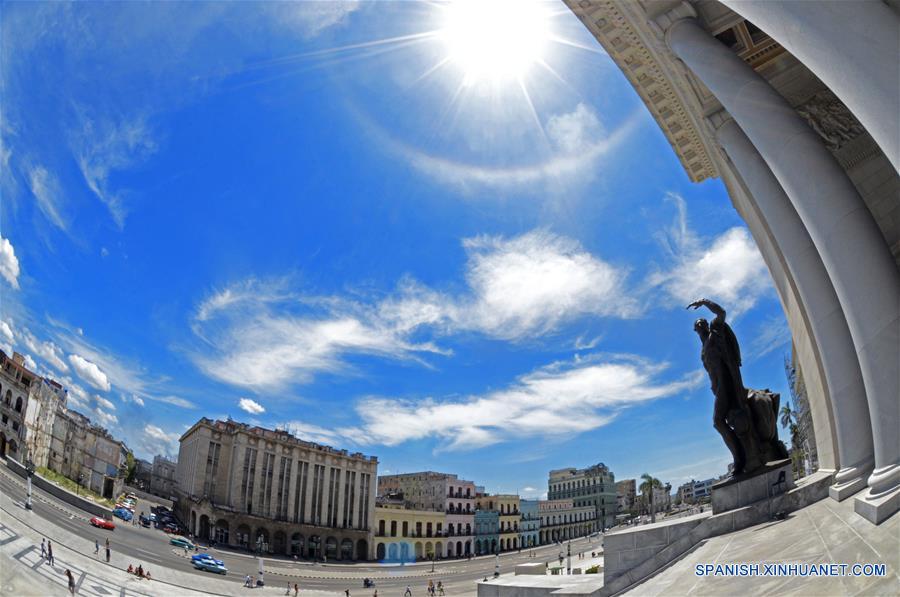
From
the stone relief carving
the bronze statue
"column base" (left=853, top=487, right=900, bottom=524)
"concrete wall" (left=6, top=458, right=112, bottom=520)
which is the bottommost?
"concrete wall" (left=6, top=458, right=112, bottom=520)

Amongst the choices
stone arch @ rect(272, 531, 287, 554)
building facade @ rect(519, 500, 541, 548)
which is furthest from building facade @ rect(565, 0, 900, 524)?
building facade @ rect(519, 500, 541, 548)

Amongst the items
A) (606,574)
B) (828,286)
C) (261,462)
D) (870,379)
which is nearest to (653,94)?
(828,286)

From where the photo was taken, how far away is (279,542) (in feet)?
189

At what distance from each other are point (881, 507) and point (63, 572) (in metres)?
21.4

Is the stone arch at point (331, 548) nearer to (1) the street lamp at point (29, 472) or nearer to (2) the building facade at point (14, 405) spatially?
(1) the street lamp at point (29, 472)

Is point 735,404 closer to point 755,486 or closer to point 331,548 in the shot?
point 755,486

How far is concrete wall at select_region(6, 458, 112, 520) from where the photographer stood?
21.4 m

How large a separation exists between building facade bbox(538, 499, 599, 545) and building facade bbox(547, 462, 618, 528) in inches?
107

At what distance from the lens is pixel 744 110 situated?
9578 millimetres

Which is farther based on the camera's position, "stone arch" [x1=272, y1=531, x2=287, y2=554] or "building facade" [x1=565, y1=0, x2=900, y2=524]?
"stone arch" [x1=272, y1=531, x2=287, y2=554]

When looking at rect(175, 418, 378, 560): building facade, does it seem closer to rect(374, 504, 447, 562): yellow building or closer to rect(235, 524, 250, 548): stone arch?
rect(235, 524, 250, 548): stone arch

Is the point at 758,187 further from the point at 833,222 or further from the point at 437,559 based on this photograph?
the point at 437,559

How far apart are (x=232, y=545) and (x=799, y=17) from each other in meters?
63.2

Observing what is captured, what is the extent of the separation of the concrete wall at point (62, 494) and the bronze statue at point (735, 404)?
92.7ft
